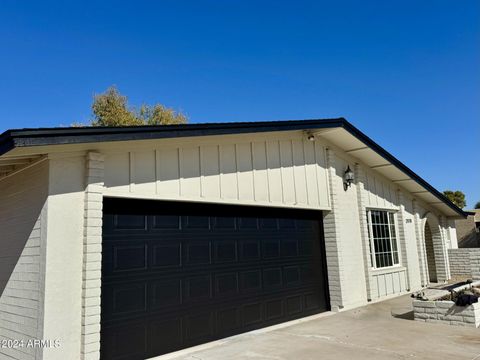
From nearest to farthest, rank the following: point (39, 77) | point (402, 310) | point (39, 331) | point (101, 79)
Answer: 1. point (39, 331)
2. point (402, 310)
3. point (39, 77)
4. point (101, 79)

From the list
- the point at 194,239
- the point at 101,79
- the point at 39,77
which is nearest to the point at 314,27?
the point at 194,239

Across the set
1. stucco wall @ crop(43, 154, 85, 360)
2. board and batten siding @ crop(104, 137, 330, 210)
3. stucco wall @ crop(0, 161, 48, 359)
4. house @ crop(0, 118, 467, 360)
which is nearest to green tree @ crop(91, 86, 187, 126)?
board and batten siding @ crop(104, 137, 330, 210)

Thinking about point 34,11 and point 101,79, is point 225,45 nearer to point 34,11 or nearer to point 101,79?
point 34,11

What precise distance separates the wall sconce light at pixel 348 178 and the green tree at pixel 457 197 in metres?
41.5

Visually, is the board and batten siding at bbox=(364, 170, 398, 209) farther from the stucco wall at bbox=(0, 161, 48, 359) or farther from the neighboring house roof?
the stucco wall at bbox=(0, 161, 48, 359)

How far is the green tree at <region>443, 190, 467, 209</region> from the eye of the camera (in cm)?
4547

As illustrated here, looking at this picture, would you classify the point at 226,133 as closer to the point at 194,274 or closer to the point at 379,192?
the point at 194,274

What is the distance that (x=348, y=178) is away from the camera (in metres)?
10.1

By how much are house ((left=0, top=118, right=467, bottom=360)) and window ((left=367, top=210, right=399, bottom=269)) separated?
0.67 meters

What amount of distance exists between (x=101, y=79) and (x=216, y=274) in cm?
2453

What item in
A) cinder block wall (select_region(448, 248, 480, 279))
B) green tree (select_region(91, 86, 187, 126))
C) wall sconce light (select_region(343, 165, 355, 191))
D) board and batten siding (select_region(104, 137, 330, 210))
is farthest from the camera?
green tree (select_region(91, 86, 187, 126))

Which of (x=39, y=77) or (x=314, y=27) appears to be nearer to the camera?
(x=314, y=27)

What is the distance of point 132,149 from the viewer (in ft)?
18.5

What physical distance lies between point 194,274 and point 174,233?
2.71 ft
